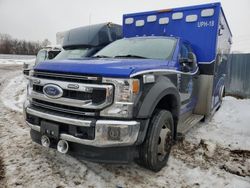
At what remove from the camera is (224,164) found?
12.0 ft

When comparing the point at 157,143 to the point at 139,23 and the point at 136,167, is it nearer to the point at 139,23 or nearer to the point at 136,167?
the point at 136,167

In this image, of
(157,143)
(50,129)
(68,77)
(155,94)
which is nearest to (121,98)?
(155,94)

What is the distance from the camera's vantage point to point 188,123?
4816 mm

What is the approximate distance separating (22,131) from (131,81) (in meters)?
3.03

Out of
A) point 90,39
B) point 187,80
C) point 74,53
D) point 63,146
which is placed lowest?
point 63,146

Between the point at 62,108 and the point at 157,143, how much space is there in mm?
1310

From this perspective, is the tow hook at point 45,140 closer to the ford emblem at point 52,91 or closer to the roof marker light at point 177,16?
the ford emblem at point 52,91

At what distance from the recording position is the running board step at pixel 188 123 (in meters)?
4.32

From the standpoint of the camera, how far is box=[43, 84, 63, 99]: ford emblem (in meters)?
2.96

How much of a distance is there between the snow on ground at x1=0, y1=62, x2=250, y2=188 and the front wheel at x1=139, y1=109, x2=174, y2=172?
0.18 m

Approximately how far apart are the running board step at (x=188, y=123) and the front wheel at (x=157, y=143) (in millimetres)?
809

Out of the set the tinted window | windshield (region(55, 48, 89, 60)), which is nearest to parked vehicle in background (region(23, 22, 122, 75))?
windshield (region(55, 48, 89, 60))

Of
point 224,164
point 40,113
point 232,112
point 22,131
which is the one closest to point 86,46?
point 22,131

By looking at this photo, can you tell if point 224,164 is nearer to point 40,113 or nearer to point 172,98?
point 172,98
